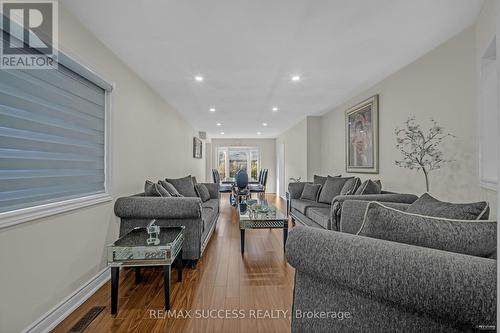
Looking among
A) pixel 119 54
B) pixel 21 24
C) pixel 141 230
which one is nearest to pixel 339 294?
pixel 141 230

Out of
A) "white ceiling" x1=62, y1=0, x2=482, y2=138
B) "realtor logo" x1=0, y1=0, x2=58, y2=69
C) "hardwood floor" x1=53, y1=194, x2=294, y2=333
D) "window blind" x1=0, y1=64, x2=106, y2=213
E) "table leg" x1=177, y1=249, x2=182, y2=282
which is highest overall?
"white ceiling" x1=62, y1=0, x2=482, y2=138

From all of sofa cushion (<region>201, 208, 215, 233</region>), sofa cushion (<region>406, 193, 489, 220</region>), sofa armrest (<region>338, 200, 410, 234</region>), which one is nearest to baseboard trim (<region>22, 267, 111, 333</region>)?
sofa cushion (<region>201, 208, 215, 233</region>)

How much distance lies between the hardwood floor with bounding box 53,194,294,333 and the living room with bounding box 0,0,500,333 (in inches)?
0.6

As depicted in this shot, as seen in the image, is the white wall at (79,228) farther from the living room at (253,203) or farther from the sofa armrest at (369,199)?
the sofa armrest at (369,199)

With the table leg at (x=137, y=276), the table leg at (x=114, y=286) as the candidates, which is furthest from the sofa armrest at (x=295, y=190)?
the table leg at (x=114, y=286)

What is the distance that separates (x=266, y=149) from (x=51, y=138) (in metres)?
8.65

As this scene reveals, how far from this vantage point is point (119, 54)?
2.54 meters

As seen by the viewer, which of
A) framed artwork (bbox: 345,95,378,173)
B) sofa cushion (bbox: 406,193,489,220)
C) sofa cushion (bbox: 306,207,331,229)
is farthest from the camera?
framed artwork (bbox: 345,95,378,173)

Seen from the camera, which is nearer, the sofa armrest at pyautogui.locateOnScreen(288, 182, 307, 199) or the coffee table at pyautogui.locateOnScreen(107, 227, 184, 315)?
the coffee table at pyautogui.locateOnScreen(107, 227, 184, 315)

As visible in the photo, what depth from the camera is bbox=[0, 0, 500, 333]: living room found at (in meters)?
0.86

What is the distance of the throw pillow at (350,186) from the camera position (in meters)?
3.28

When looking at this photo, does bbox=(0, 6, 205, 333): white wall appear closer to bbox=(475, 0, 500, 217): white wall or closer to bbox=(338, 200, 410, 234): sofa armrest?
bbox=(338, 200, 410, 234): sofa armrest

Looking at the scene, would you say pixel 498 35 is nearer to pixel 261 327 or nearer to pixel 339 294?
pixel 339 294

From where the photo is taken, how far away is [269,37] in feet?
7.25
